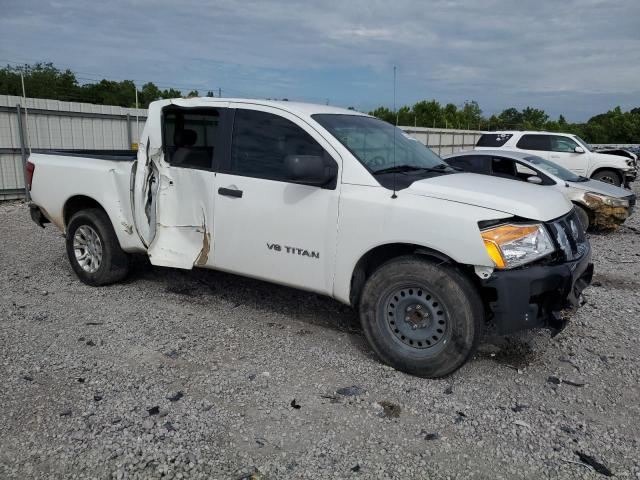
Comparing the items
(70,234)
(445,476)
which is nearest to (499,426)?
(445,476)

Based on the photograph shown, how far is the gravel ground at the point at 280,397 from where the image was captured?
2.91 meters

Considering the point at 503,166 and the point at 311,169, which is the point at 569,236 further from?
the point at 503,166

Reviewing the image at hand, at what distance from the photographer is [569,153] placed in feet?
48.3

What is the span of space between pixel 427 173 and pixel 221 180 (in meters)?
1.72

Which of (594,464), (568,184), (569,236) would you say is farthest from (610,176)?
(594,464)

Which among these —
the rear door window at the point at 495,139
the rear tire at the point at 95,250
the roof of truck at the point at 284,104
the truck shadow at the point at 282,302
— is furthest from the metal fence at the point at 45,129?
the rear door window at the point at 495,139

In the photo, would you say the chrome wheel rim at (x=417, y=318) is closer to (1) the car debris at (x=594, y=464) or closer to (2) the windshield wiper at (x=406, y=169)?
(2) the windshield wiper at (x=406, y=169)

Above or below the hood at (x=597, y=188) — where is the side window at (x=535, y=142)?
above

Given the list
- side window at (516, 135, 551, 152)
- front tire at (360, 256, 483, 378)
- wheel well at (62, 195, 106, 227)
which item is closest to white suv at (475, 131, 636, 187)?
side window at (516, 135, 551, 152)

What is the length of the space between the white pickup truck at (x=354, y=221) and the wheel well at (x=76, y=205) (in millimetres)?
265

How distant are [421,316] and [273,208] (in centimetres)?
144

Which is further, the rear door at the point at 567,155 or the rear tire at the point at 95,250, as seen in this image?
the rear door at the point at 567,155

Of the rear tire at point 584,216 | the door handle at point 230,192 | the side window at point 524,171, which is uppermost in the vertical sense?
the door handle at point 230,192

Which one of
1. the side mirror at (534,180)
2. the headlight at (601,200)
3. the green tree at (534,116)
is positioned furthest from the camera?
the green tree at (534,116)
